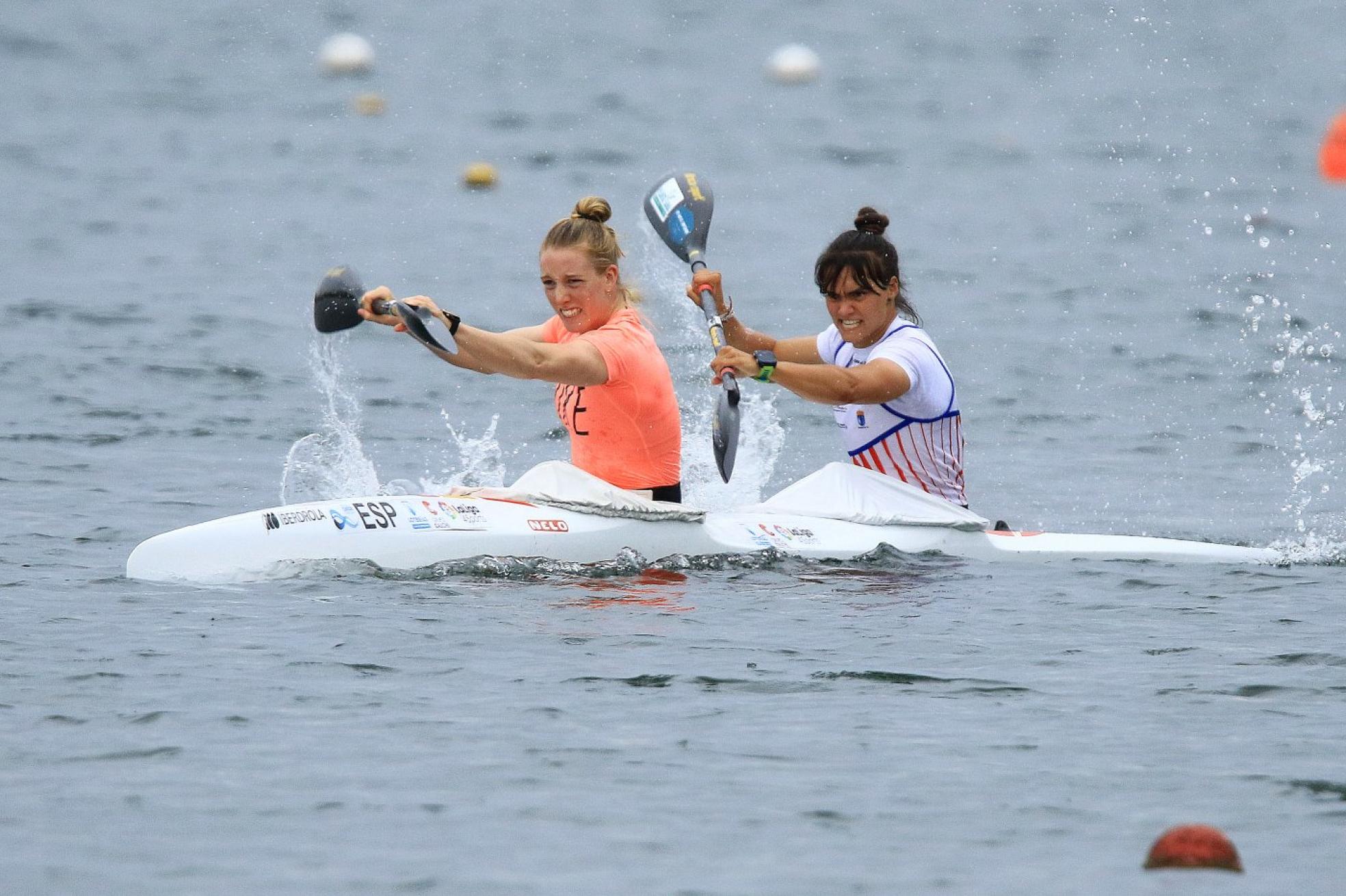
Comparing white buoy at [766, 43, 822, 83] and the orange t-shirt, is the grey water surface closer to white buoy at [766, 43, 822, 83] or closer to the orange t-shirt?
the orange t-shirt

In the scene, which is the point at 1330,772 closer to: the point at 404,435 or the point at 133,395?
the point at 404,435

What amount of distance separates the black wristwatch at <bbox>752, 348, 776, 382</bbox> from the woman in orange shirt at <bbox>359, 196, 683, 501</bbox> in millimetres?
465

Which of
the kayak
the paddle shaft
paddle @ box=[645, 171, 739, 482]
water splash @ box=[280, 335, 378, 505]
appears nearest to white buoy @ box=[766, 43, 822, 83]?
water splash @ box=[280, 335, 378, 505]

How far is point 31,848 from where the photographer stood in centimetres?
447

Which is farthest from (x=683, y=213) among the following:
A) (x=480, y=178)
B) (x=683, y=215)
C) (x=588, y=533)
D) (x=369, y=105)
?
(x=369, y=105)

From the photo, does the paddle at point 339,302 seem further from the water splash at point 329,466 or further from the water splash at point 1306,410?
the water splash at point 1306,410

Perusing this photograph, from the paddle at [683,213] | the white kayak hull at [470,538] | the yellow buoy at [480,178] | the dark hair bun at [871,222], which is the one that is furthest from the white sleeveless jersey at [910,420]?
the yellow buoy at [480,178]

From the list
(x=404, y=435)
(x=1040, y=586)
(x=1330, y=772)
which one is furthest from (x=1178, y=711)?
(x=404, y=435)

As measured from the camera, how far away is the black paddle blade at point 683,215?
320 inches

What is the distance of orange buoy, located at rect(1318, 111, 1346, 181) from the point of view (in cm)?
2417

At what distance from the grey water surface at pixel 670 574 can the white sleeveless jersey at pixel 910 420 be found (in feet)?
1.41

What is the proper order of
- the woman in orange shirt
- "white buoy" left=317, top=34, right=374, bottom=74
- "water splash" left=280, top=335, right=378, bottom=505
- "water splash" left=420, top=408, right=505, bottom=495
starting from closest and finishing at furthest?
the woman in orange shirt, "water splash" left=280, top=335, right=378, bottom=505, "water splash" left=420, top=408, right=505, bottom=495, "white buoy" left=317, top=34, right=374, bottom=74

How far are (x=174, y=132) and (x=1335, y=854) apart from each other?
77.5ft

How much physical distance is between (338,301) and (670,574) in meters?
1.57
